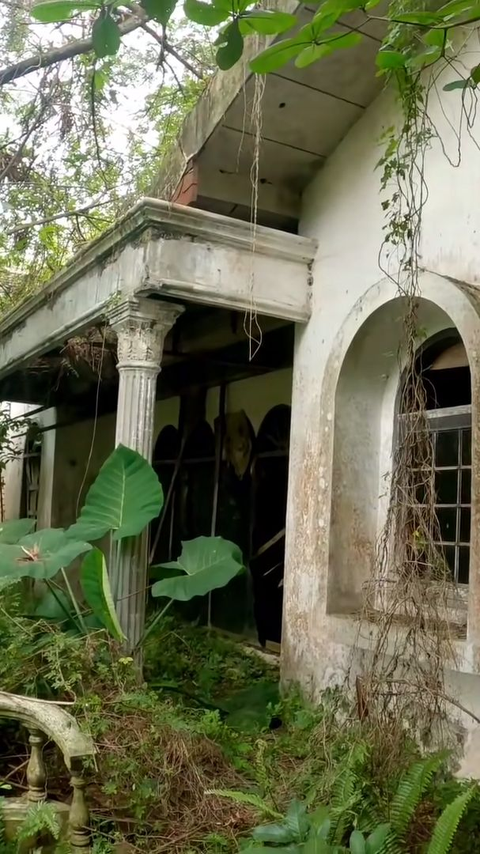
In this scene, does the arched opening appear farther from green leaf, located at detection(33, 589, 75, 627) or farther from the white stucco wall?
the white stucco wall

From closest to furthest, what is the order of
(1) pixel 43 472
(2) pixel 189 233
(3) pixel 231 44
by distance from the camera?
(3) pixel 231 44
(2) pixel 189 233
(1) pixel 43 472

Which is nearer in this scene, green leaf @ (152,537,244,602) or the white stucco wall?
green leaf @ (152,537,244,602)

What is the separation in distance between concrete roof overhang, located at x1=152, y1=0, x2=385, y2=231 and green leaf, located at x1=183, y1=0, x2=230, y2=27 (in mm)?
2871

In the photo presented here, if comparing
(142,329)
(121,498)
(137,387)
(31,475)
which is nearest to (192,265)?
(142,329)

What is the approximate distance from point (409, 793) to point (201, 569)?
215 centimetres

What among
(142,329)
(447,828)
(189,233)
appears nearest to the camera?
(447,828)

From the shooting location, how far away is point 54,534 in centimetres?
496

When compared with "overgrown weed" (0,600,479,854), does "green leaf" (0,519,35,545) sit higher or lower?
higher

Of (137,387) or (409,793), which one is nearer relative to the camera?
(409,793)

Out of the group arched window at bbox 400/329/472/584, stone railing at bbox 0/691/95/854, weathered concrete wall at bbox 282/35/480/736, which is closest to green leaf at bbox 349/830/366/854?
stone railing at bbox 0/691/95/854

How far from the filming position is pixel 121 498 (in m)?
4.89

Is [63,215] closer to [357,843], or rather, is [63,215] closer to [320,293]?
[320,293]

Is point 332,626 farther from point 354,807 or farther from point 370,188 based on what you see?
point 370,188

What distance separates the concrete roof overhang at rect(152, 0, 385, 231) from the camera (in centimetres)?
484
